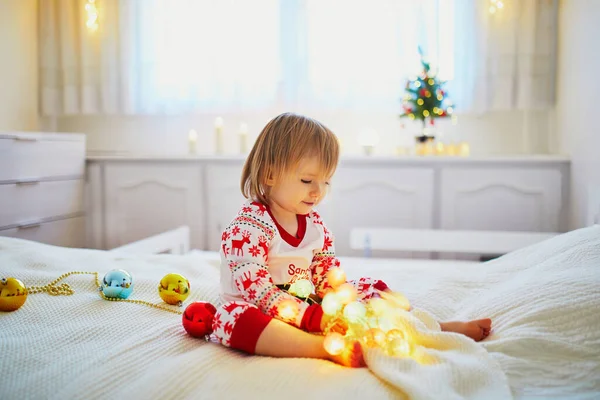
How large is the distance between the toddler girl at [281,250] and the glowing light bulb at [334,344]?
34 millimetres

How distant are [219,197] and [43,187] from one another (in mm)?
906

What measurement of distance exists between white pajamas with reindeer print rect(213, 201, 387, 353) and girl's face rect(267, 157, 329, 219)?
0.17 ft

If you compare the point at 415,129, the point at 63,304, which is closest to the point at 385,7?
the point at 415,129

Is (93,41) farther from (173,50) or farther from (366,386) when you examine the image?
(366,386)

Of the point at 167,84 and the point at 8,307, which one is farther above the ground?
the point at 167,84

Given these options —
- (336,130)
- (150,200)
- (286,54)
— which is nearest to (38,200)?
(150,200)

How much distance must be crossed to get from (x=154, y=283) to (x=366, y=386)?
0.79 meters

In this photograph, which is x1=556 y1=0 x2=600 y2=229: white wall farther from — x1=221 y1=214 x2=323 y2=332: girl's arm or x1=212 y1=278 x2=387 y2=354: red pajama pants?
x1=212 y1=278 x2=387 y2=354: red pajama pants

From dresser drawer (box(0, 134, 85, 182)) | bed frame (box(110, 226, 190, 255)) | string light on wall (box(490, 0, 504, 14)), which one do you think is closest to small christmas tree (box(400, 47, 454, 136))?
string light on wall (box(490, 0, 504, 14))

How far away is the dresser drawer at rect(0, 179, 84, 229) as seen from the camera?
2732mm

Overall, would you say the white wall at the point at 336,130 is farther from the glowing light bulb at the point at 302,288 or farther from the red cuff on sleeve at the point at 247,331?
the red cuff on sleeve at the point at 247,331

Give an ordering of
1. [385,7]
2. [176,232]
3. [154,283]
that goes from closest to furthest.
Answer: [154,283], [176,232], [385,7]

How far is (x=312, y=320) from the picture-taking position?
110cm

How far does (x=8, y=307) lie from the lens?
126cm
